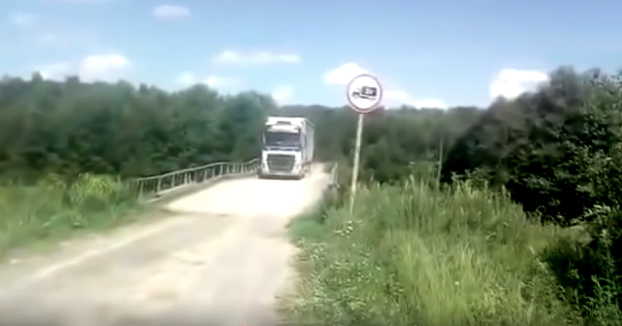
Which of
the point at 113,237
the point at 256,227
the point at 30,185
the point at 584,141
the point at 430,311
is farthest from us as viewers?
the point at 256,227

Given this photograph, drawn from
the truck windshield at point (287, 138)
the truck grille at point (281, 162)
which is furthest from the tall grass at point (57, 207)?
the truck windshield at point (287, 138)

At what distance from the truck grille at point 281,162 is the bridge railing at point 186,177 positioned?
0.60m

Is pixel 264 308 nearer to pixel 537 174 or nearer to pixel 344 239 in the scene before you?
A: pixel 344 239

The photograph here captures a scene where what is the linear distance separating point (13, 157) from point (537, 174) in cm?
573

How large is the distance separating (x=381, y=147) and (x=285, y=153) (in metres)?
5.81

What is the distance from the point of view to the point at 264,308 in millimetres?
5777

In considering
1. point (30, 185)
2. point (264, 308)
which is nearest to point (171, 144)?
point (30, 185)

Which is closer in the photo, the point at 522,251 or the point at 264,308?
the point at 264,308

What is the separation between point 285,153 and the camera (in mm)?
14383

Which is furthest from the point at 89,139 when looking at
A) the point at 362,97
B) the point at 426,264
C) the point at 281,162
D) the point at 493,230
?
the point at 281,162

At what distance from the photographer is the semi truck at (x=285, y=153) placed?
503 inches

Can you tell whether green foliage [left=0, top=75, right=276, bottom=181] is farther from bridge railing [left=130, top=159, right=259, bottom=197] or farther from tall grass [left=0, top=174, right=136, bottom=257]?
bridge railing [left=130, top=159, right=259, bottom=197]

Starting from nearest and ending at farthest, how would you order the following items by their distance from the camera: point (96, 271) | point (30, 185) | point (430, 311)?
point (430, 311)
point (96, 271)
point (30, 185)

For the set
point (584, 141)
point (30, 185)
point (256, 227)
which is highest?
point (584, 141)
